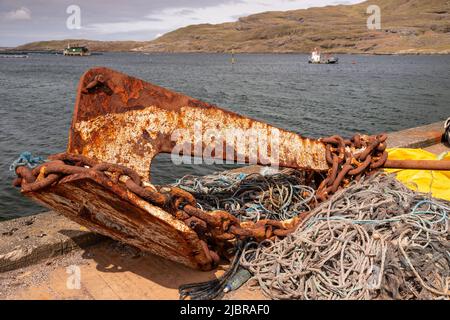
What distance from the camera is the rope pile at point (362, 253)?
2557 millimetres

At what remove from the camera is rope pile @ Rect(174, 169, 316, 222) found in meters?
3.38

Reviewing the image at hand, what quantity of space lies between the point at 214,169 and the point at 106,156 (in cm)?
743

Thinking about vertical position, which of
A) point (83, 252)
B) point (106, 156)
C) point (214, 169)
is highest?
point (106, 156)

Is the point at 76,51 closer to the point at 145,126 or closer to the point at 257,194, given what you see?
the point at 257,194

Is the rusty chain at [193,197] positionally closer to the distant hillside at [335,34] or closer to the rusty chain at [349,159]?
the rusty chain at [349,159]

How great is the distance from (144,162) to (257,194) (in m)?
1.28

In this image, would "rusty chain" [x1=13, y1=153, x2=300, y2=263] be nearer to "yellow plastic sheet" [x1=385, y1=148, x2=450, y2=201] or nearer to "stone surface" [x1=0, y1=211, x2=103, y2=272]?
"stone surface" [x1=0, y1=211, x2=103, y2=272]

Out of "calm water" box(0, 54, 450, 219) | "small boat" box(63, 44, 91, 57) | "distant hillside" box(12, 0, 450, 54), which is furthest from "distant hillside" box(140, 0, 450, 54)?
"calm water" box(0, 54, 450, 219)

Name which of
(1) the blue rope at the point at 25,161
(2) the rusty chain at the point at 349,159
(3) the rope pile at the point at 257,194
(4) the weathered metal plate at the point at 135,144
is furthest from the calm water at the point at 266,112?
(2) the rusty chain at the point at 349,159

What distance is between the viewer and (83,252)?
10.6 feet

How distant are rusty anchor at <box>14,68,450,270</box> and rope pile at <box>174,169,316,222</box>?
0.32m

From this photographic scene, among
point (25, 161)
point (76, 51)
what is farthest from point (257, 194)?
point (76, 51)

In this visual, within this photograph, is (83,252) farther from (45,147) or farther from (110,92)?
(45,147)
